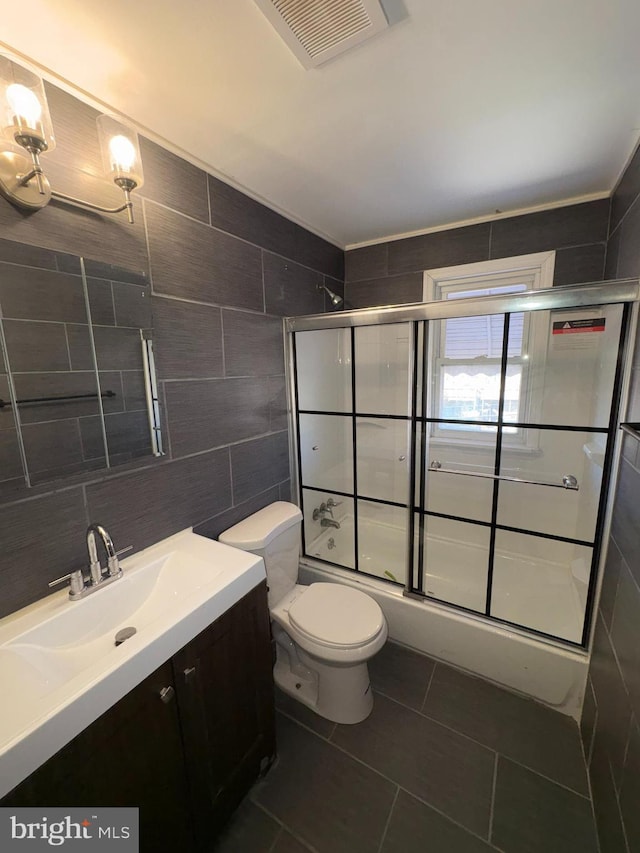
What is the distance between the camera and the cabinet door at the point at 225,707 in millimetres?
944

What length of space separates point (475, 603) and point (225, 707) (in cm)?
136

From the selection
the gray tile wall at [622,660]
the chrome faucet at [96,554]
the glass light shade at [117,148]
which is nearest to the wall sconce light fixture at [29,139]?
the glass light shade at [117,148]

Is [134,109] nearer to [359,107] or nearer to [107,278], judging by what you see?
[107,278]

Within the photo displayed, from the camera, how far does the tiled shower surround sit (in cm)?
99

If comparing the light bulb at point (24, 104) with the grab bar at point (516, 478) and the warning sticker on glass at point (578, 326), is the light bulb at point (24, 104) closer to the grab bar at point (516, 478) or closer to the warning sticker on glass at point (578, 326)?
the grab bar at point (516, 478)

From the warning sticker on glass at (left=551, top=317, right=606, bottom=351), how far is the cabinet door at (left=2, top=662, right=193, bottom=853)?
1988 millimetres

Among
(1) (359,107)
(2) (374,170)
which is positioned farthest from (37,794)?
(2) (374,170)

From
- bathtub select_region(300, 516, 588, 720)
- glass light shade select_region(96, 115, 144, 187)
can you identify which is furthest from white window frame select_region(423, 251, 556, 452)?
glass light shade select_region(96, 115, 144, 187)

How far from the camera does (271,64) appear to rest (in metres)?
0.96

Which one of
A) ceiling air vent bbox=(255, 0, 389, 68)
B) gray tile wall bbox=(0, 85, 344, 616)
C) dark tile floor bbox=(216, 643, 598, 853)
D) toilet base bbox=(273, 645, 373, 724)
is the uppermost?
ceiling air vent bbox=(255, 0, 389, 68)

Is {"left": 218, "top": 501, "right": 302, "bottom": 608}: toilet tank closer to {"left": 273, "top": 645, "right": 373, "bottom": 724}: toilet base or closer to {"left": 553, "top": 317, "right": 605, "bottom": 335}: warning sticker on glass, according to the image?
{"left": 273, "top": 645, "right": 373, "bottom": 724}: toilet base
